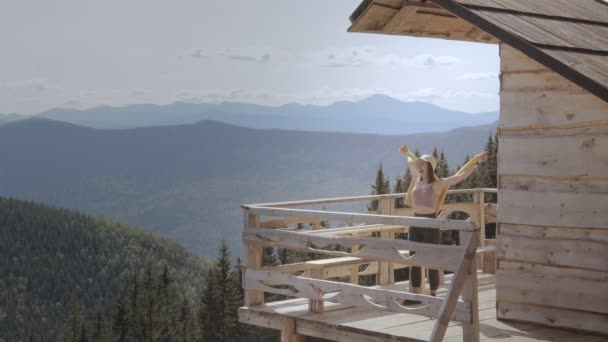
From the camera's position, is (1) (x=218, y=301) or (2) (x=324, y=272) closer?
(2) (x=324, y=272)

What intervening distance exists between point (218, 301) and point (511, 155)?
204 feet

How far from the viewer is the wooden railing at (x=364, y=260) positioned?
8172mm

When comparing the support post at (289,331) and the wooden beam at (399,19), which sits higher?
the wooden beam at (399,19)

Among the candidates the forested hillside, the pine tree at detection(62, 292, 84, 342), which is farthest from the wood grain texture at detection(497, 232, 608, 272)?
the forested hillside

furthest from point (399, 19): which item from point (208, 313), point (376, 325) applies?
point (208, 313)

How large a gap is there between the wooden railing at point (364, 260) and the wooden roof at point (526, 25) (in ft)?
5.99

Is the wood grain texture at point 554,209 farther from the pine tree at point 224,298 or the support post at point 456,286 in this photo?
the pine tree at point 224,298

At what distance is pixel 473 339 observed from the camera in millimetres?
8328

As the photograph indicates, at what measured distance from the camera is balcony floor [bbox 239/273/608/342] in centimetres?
906

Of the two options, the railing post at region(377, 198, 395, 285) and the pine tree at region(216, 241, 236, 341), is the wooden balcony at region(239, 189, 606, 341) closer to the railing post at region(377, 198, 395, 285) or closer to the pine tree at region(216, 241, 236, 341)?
the railing post at region(377, 198, 395, 285)

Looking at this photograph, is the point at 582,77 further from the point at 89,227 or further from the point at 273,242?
the point at 89,227

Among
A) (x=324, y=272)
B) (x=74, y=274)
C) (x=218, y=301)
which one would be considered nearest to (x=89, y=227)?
(x=74, y=274)

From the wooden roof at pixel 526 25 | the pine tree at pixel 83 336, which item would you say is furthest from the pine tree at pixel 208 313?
the wooden roof at pixel 526 25

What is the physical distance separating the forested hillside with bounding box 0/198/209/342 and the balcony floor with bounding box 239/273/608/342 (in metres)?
123
